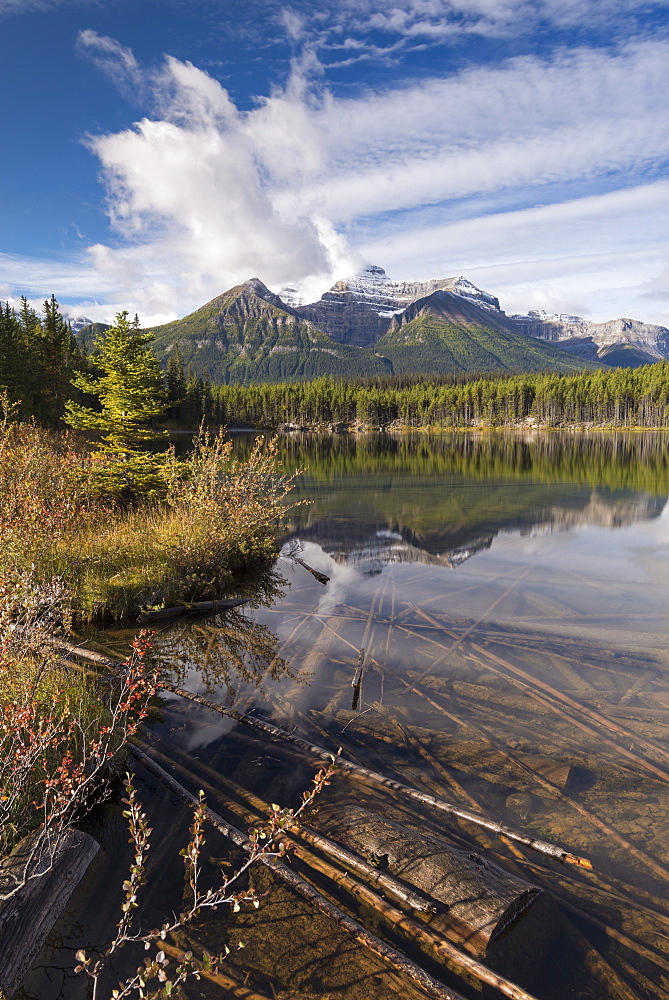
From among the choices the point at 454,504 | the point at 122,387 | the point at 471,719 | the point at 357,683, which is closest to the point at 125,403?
the point at 122,387

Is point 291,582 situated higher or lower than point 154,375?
lower

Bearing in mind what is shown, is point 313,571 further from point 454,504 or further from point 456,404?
point 456,404

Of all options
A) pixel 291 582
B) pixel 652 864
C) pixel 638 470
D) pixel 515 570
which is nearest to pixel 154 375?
pixel 291 582

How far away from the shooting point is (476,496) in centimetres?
3584

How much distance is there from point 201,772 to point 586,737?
229 inches

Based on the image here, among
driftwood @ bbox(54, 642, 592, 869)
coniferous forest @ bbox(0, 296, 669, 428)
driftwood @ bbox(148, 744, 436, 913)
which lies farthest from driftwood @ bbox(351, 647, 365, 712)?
coniferous forest @ bbox(0, 296, 669, 428)

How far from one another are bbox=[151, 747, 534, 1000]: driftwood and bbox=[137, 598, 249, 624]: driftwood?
8019 millimetres

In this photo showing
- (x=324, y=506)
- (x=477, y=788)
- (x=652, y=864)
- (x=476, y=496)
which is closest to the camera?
(x=652, y=864)

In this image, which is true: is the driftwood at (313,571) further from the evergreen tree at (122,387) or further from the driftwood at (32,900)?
the driftwood at (32,900)

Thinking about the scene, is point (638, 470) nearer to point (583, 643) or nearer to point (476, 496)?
point (476, 496)

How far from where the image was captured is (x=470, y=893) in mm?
4898

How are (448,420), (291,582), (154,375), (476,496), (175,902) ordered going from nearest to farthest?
1. (175,902)
2. (291,582)
3. (154,375)
4. (476,496)
5. (448,420)

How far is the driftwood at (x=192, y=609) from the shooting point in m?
13.2

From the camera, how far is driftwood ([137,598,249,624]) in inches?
521
